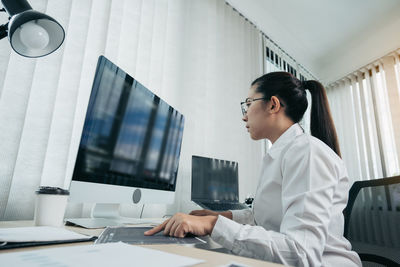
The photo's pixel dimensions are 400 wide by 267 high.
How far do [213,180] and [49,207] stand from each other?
107 centimetres

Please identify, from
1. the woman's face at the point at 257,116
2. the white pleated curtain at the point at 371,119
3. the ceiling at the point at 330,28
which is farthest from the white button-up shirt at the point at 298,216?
the white pleated curtain at the point at 371,119

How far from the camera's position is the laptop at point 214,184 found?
1.50 m

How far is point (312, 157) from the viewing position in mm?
667

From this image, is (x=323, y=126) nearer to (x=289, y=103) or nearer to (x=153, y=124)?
(x=289, y=103)

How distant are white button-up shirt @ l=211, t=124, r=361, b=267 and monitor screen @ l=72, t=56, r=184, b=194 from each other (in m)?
0.43

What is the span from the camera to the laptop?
1499 millimetres

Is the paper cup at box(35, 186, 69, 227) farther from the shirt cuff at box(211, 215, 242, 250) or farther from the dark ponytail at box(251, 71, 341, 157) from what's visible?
the dark ponytail at box(251, 71, 341, 157)

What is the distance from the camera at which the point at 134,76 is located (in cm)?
146

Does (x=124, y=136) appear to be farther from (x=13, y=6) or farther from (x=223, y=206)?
(x=223, y=206)

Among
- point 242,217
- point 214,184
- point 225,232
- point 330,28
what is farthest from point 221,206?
point 330,28

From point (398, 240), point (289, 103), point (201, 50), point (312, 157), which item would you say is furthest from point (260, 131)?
point (201, 50)

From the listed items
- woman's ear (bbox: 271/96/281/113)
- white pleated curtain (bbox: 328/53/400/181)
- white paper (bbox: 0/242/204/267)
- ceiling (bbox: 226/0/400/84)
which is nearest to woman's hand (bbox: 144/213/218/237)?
white paper (bbox: 0/242/204/267)

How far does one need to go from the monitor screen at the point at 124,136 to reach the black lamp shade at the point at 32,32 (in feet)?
0.53

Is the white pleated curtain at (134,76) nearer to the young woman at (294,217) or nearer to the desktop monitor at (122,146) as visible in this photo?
the desktop monitor at (122,146)
